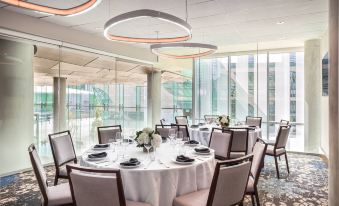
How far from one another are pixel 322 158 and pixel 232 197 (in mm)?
5621

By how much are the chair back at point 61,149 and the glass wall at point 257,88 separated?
235 inches

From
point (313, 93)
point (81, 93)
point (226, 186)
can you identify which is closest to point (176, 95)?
point (81, 93)

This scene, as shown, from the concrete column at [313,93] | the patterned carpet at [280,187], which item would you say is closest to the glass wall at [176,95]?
the concrete column at [313,93]

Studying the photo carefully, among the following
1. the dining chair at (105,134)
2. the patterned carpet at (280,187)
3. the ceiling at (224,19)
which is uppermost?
the ceiling at (224,19)

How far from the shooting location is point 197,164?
2.89 m

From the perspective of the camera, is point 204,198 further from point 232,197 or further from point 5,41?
point 5,41

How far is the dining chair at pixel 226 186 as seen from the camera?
229cm

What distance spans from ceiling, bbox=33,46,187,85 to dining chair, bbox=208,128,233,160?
4.29 m

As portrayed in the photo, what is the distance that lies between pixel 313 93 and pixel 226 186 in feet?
20.9

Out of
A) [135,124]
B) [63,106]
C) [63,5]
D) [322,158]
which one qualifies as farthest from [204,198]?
[135,124]

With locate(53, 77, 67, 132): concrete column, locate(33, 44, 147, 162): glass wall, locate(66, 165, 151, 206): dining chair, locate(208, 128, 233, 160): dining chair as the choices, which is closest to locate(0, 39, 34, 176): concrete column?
locate(33, 44, 147, 162): glass wall

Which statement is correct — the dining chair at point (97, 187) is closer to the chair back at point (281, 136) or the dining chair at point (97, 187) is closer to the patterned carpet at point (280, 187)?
the patterned carpet at point (280, 187)

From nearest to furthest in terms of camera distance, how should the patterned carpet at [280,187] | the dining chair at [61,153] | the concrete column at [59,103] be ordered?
the dining chair at [61,153]
the patterned carpet at [280,187]
the concrete column at [59,103]

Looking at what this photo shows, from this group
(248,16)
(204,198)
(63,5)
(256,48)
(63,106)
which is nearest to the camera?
(204,198)
